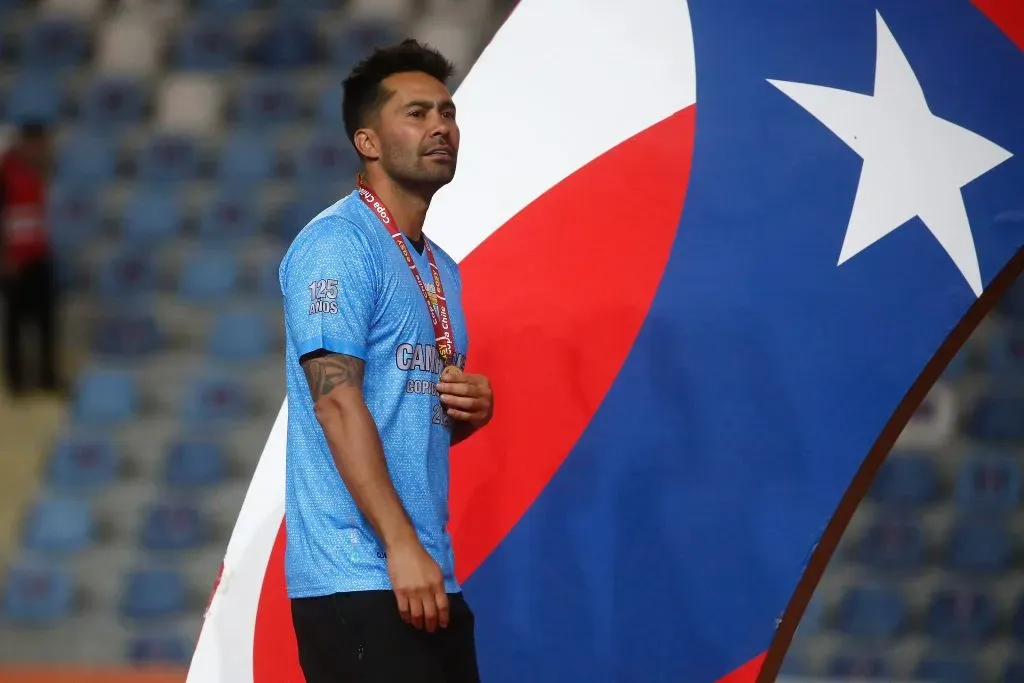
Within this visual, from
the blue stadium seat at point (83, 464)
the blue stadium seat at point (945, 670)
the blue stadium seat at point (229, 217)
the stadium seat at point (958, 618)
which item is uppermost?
the blue stadium seat at point (229, 217)

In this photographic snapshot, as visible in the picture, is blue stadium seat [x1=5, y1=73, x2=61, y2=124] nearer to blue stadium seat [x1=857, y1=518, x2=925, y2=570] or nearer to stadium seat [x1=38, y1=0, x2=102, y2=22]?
stadium seat [x1=38, y1=0, x2=102, y2=22]

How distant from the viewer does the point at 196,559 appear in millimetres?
5207

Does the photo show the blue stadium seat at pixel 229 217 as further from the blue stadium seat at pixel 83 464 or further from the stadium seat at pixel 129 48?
the blue stadium seat at pixel 83 464

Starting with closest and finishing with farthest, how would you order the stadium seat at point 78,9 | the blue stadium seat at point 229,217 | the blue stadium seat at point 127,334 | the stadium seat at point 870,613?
1. the stadium seat at point 870,613
2. the blue stadium seat at point 127,334
3. the blue stadium seat at point 229,217
4. the stadium seat at point 78,9

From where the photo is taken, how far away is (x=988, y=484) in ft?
17.4

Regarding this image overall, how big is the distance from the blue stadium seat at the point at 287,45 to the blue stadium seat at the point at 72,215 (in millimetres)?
1019

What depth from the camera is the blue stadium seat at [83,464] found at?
5453 millimetres

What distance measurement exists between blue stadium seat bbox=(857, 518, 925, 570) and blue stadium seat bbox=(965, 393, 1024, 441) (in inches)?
20.1

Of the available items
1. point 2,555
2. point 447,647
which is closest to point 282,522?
point 447,647

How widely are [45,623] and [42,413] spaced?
1054 millimetres

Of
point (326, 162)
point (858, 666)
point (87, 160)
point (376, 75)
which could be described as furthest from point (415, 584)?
point (87, 160)

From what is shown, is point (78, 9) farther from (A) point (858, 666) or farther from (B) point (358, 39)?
(A) point (858, 666)

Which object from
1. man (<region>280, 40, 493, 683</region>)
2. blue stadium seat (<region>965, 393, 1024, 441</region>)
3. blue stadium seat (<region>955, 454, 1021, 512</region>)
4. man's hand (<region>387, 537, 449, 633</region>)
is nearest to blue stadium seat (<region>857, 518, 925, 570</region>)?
blue stadium seat (<region>955, 454, 1021, 512</region>)

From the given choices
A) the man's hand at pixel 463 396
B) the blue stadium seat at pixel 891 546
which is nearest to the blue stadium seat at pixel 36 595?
the blue stadium seat at pixel 891 546
